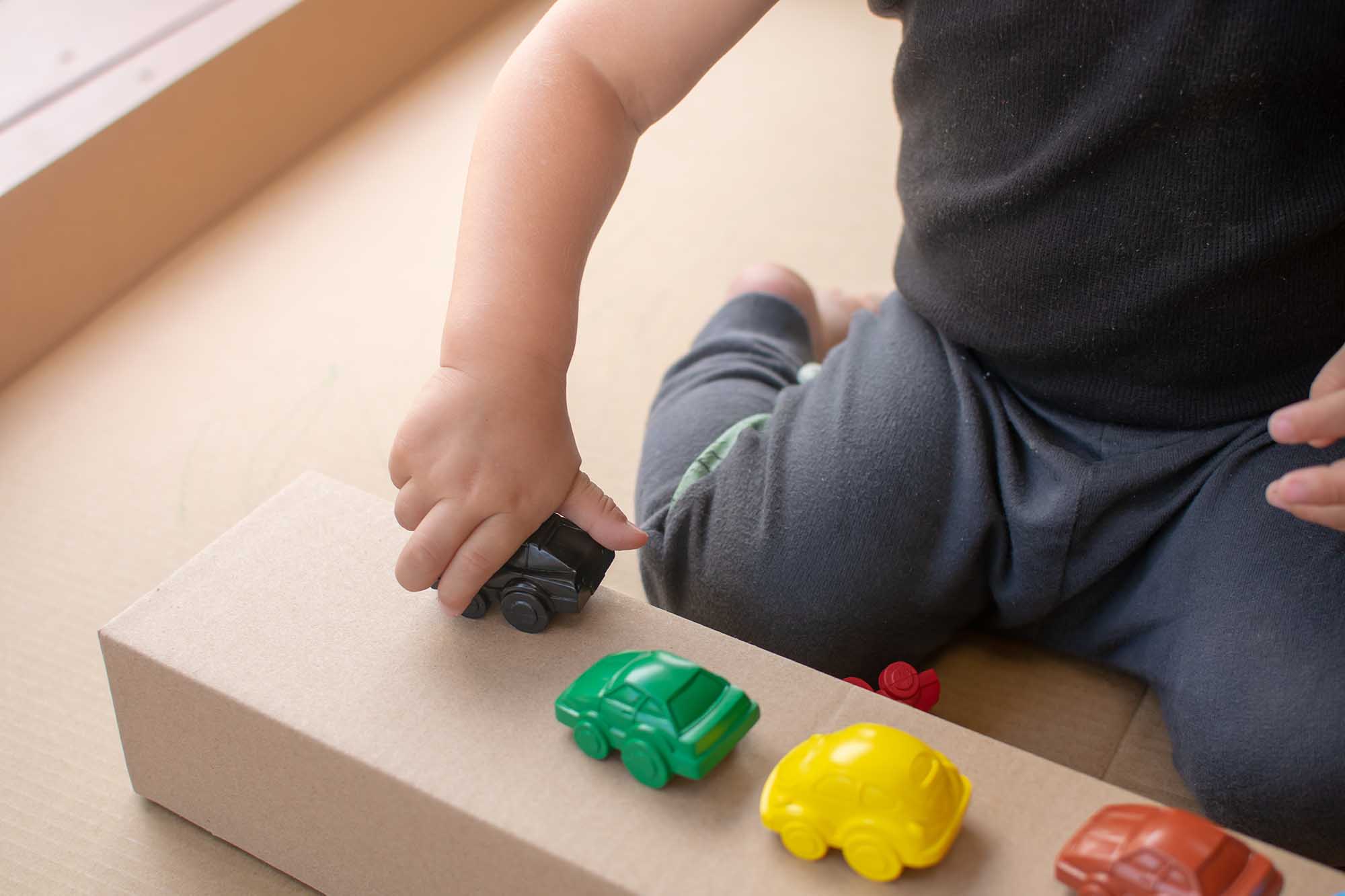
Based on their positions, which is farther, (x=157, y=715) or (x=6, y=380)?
(x=6, y=380)

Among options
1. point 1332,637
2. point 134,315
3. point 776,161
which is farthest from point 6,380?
point 1332,637

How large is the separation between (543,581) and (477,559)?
32 millimetres

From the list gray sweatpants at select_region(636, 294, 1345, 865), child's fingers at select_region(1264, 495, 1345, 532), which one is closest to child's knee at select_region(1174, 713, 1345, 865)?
gray sweatpants at select_region(636, 294, 1345, 865)

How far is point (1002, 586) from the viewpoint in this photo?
761 mm

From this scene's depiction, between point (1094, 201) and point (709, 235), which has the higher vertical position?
point (1094, 201)

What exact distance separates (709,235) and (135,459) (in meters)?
0.57

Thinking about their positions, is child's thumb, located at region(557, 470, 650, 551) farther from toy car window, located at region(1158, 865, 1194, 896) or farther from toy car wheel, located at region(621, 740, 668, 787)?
toy car window, located at region(1158, 865, 1194, 896)

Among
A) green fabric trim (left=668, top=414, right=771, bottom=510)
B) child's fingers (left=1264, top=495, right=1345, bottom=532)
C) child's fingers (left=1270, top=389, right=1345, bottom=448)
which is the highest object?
child's fingers (left=1270, top=389, right=1345, bottom=448)

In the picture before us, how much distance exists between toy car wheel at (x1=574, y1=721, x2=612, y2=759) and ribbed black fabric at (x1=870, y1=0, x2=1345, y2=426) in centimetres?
34

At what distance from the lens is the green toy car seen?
52 centimetres

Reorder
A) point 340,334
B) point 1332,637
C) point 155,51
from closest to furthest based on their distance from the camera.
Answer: point 1332,637
point 340,334
point 155,51

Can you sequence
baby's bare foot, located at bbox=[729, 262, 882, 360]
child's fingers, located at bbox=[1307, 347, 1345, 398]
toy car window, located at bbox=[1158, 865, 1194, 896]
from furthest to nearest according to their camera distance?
baby's bare foot, located at bbox=[729, 262, 882, 360], child's fingers, located at bbox=[1307, 347, 1345, 398], toy car window, located at bbox=[1158, 865, 1194, 896]

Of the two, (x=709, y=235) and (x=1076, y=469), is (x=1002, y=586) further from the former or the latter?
(x=709, y=235)

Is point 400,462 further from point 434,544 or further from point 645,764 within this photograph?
point 645,764
